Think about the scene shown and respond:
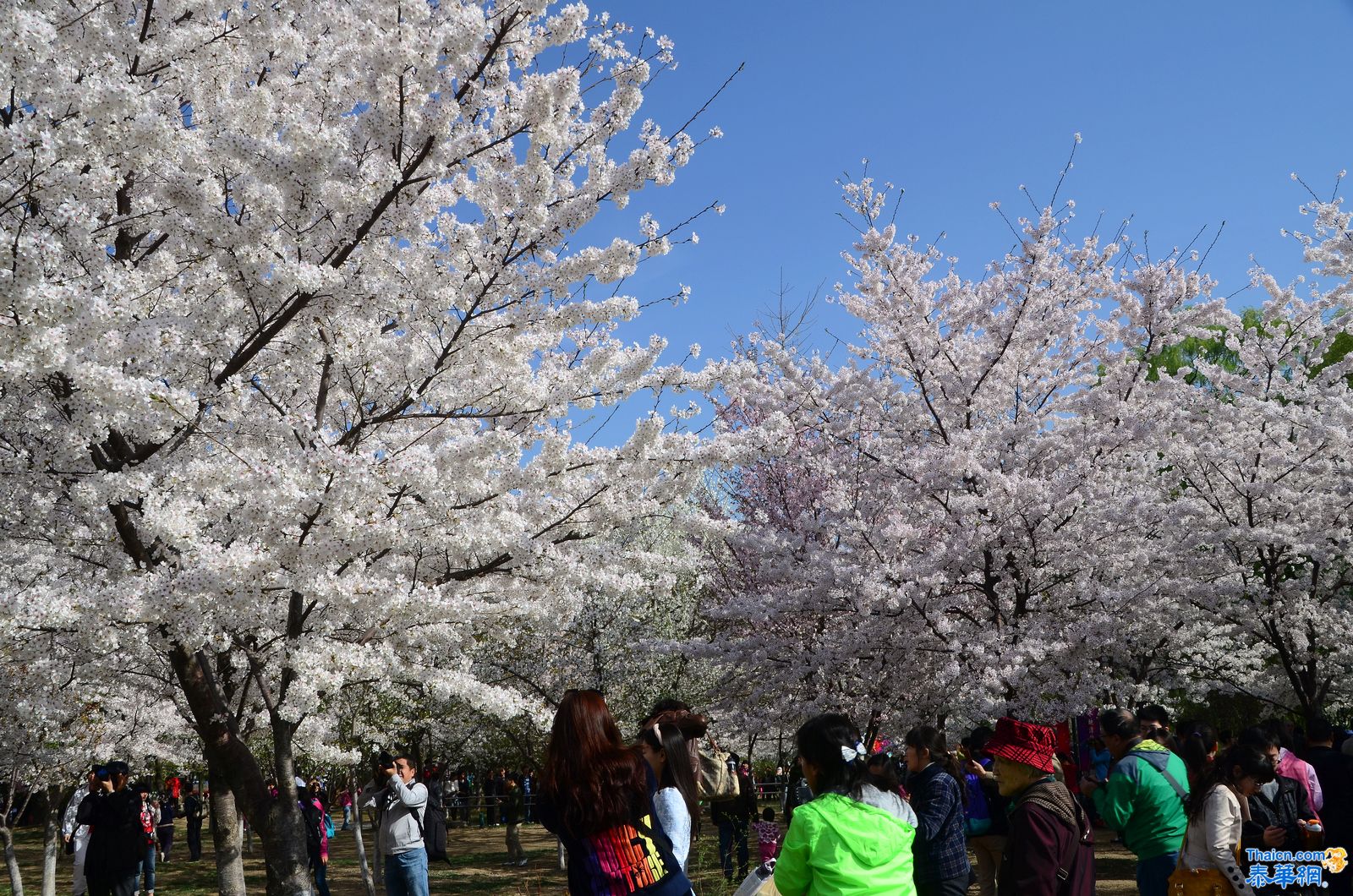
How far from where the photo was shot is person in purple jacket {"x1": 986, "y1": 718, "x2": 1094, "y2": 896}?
3615 millimetres

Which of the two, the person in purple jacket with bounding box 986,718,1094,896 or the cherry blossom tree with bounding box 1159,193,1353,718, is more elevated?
the cherry blossom tree with bounding box 1159,193,1353,718

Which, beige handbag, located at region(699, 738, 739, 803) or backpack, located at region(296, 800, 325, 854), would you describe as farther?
backpack, located at region(296, 800, 325, 854)

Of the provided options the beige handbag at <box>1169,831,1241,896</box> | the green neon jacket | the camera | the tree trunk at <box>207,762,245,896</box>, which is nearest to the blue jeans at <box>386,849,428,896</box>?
the camera

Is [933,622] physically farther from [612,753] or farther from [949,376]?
[612,753]

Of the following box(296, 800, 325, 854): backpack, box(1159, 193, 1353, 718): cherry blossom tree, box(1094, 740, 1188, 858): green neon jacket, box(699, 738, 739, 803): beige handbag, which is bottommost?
box(296, 800, 325, 854): backpack

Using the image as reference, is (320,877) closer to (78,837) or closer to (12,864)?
(78,837)

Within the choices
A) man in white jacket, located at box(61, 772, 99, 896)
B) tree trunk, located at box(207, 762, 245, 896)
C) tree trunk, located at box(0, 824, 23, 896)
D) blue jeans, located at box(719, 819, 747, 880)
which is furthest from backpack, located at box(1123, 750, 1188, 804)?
tree trunk, located at box(0, 824, 23, 896)

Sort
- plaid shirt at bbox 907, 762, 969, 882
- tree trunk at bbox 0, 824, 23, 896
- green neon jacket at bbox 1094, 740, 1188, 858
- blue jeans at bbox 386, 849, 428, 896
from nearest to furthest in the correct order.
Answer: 1. plaid shirt at bbox 907, 762, 969, 882
2. green neon jacket at bbox 1094, 740, 1188, 858
3. blue jeans at bbox 386, 849, 428, 896
4. tree trunk at bbox 0, 824, 23, 896

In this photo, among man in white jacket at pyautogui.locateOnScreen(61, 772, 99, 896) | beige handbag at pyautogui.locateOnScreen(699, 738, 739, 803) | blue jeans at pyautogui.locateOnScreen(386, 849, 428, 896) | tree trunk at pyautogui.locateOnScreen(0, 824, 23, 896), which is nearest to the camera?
beige handbag at pyautogui.locateOnScreen(699, 738, 739, 803)

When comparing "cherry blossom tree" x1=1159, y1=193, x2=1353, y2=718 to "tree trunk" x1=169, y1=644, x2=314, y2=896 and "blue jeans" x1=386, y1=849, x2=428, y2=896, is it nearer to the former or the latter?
"blue jeans" x1=386, y1=849, x2=428, y2=896

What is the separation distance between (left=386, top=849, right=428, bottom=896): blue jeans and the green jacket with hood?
4774mm

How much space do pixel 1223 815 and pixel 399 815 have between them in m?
5.23

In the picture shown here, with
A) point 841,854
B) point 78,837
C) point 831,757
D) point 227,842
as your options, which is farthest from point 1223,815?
point 78,837

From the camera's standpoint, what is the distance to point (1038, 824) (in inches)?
144
